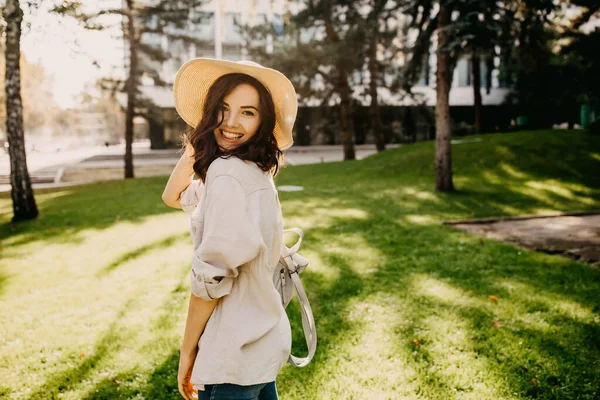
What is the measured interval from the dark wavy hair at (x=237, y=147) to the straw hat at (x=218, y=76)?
0.14 ft

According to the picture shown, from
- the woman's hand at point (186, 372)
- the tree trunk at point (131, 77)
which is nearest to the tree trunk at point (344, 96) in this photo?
the tree trunk at point (131, 77)

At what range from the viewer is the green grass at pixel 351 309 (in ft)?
10.3

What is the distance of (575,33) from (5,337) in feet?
65.2

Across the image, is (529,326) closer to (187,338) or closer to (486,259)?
(486,259)

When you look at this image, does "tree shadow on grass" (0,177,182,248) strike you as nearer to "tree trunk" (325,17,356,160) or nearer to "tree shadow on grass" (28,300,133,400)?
"tree shadow on grass" (28,300,133,400)

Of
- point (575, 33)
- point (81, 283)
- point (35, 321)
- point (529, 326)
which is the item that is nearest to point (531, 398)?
point (529, 326)

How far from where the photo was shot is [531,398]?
2.90m

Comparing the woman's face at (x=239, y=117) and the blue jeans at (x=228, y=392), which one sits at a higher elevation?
the woman's face at (x=239, y=117)

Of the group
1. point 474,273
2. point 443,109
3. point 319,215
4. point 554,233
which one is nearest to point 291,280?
point 474,273

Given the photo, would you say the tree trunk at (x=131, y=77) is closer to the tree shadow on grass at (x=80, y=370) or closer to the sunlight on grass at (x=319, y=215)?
the sunlight on grass at (x=319, y=215)

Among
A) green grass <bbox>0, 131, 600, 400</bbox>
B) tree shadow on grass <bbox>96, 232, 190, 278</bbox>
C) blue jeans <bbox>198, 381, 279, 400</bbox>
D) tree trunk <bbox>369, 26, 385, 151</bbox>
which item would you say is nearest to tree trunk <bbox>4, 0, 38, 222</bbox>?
green grass <bbox>0, 131, 600, 400</bbox>

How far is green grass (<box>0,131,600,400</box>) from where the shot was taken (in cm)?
315

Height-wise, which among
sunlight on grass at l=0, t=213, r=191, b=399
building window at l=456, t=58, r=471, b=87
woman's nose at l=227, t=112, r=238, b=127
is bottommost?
sunlight on grass at l=0, t=213, r=191, b=399

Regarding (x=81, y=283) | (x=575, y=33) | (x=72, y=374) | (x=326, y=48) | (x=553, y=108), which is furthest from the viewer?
(x=553, y=108)
